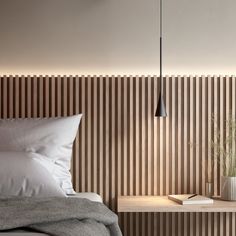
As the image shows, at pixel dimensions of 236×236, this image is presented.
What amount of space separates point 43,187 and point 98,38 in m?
1.34

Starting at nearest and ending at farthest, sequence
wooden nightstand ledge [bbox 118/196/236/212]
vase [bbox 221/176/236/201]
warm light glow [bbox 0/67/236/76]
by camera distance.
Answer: wooden nightstand ledge [bbox 118/196/236/212] → vase [bbox 221/176/236/201] → warm light glow [bbox 0/67/236/76]

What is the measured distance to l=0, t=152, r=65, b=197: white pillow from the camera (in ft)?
9.43

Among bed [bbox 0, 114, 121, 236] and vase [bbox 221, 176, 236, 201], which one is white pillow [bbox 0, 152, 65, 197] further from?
vase [bbox 221, 176, 236, 201]

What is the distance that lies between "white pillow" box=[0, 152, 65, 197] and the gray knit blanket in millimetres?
299

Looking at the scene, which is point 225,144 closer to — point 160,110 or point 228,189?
point 228,189

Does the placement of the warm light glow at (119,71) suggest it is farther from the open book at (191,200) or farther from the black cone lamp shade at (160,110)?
the open book at (191,200)

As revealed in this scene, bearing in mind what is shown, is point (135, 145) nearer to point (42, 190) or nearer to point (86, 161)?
point (86, 161)

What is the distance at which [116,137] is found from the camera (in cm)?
367

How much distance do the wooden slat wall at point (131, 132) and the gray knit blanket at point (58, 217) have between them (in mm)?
1086

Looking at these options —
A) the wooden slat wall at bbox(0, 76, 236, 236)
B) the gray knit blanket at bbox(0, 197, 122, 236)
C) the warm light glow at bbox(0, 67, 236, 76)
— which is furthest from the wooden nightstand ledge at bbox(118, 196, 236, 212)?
the warm light glow at bbox(0, 67, 236, 76)

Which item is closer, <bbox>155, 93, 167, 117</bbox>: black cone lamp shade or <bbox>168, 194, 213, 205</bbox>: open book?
<bbox>168, 194, 213, 205</bbox>: open book

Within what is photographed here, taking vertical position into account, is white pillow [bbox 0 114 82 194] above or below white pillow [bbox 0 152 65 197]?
above

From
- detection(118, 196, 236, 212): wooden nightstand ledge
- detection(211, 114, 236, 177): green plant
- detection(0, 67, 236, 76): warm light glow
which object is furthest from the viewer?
detection(0, 67, 236, 76): warm light glow

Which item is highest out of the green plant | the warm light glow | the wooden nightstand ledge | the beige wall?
the beige wall
